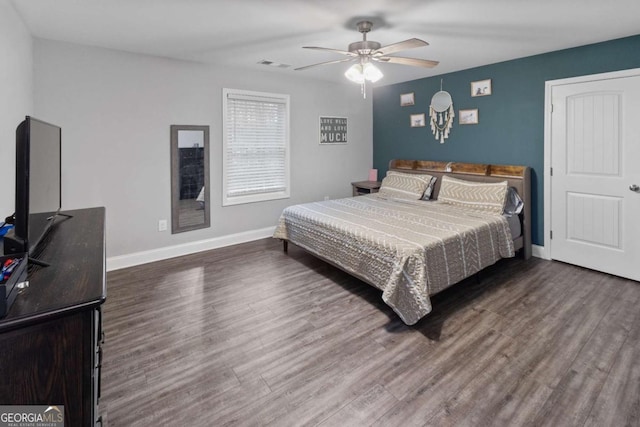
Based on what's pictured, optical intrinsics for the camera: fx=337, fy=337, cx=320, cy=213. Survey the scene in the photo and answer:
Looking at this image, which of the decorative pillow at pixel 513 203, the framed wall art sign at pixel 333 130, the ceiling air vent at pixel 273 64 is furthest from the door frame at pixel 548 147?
the ceiling air vent at pixel 273 64

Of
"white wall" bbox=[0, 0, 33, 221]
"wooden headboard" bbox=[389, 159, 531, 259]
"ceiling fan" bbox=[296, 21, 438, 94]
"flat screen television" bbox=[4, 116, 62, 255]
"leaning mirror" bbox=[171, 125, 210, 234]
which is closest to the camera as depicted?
"flat screen television" bbox=[4, 116, 62, 255]

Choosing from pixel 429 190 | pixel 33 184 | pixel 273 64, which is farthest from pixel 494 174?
pixel 33 184

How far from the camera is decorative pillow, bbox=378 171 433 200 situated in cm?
463

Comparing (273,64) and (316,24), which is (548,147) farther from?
(273,64)

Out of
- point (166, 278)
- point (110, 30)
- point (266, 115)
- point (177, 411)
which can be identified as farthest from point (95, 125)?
point (177, 411)

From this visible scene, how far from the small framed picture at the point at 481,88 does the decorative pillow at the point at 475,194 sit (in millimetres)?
1146

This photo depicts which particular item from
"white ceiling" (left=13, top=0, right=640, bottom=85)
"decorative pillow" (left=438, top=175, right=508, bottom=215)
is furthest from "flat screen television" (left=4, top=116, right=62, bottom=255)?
"decorative pillow" (left=438, top=175, right=508, bottom=215)

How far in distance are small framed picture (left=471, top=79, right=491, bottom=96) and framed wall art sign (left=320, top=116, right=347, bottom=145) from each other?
199 centimetres

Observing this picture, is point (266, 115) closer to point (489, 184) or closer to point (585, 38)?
point (489, 184)

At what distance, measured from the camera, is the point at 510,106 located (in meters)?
4.13

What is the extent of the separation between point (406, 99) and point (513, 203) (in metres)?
2.36

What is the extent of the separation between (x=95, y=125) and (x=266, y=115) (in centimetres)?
206

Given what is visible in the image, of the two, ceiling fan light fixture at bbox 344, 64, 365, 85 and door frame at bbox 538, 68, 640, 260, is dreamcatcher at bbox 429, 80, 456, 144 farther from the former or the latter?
ceiling fan light fixture at bbox 344, 64, 365, 85

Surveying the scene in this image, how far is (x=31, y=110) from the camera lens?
3.09 m
